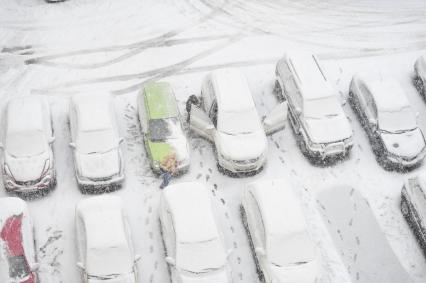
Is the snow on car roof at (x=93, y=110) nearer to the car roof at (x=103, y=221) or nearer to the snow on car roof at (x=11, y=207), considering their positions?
the car roof at (x=103, y=221)

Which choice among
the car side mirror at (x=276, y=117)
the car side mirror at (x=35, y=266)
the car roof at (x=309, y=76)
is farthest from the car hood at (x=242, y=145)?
the car side mirror at (x=35, y=266)

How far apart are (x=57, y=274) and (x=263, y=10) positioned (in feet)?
45.0

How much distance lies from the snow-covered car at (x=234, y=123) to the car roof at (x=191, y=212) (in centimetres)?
194

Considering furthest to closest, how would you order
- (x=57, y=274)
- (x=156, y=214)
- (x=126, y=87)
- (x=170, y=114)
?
(x=126, y=87) → (x=170, y=114) → (x=156, y=214) → (x=57, y=274)

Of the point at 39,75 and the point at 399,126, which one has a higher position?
the point at 39,75

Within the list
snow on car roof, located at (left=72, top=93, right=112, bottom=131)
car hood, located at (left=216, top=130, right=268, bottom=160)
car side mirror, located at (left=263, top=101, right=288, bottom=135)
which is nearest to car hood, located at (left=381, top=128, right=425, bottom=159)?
car side mirror, located at (left=263, top=101, right=288, bottom=135)

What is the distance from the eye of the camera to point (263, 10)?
2408cm

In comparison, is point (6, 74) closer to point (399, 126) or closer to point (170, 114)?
point (170, 114)

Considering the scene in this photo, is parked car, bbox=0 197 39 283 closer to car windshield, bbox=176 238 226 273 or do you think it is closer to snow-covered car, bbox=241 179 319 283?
car windshield, bbox=176 238 226 273

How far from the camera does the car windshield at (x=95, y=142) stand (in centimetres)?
1705

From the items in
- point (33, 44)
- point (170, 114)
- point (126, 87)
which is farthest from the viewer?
point (33, 44)

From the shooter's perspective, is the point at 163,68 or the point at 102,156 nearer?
the point at 102,156

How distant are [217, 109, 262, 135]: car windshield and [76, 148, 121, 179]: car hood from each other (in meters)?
3.18

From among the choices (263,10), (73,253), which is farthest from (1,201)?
(263,10)
